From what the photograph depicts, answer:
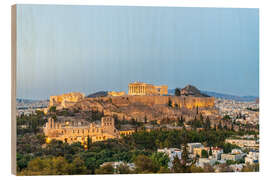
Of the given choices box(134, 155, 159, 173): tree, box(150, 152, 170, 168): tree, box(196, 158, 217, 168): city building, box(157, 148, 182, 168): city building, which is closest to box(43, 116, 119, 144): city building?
box(134, 155, 159, 173): tree

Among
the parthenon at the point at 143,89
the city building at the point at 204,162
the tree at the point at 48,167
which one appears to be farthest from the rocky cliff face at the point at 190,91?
the tree at the point at 48,167

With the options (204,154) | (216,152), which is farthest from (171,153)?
(216,152)

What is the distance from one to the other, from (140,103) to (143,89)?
1.59ft

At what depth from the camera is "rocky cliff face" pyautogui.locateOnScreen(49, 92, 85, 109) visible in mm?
13656

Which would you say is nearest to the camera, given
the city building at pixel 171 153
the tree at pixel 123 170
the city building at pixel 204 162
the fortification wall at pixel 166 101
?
the tree at pixel 123 170

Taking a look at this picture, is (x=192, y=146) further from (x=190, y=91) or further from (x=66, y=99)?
(x=66, y=99)

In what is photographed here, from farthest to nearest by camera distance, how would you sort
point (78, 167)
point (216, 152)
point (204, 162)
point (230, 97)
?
point (230, 97) → point (216, 152) → point (204, 162) → point (78, 167)

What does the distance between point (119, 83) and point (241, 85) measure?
3546 millimetres

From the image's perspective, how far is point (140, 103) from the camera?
14.2m

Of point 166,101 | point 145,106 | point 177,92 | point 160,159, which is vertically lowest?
point 160,159

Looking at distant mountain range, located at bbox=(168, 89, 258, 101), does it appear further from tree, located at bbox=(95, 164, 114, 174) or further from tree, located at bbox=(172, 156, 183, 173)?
tree, located at bbox=(95, 164, 114, 174)

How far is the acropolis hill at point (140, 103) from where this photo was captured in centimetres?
1380

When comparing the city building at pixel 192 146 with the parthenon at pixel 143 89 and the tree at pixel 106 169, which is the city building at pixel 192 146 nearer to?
the parthenon at pixel 143 89

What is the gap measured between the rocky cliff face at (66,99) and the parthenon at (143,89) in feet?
4.51
